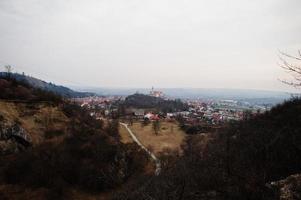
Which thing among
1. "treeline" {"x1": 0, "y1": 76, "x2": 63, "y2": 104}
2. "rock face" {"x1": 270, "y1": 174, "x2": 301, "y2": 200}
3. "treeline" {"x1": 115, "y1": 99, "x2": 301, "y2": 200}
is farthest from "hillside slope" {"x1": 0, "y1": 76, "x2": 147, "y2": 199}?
→ "rock face" {"x1": 270, "y1": 174, "x2": 301, "y2": 200}

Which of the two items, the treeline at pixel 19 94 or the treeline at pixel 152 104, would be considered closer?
the treeline at pixel 19 94

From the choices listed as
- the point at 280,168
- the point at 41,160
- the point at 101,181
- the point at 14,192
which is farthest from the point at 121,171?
the point at 280,168

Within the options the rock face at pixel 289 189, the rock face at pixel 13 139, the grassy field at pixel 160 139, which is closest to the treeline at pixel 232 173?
the rock face at pixel 289 189

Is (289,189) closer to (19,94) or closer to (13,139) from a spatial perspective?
(13,139)

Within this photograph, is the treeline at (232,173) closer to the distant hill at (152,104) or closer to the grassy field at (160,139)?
the grassy field at (160,139)

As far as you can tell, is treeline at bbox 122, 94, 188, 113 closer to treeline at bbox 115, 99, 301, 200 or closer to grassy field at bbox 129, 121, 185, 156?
grassy field at bbox 129, 121, 185, 156

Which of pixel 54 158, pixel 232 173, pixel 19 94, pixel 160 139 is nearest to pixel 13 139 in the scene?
pixel 54 158

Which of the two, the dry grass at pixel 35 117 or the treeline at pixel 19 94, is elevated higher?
the treeline at pixel 19 94
